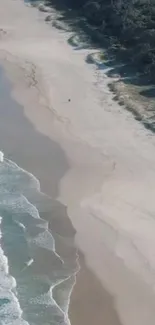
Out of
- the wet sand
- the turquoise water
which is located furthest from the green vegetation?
the turquoise water

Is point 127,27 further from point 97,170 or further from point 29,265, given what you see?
point 29,265

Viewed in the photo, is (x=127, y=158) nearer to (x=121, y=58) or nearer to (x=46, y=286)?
(x=46, y=286)

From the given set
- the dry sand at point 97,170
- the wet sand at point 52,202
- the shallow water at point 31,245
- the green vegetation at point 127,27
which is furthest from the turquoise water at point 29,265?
the green vegetation at point 127,27

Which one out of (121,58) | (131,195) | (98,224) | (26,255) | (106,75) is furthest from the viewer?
(121,58)

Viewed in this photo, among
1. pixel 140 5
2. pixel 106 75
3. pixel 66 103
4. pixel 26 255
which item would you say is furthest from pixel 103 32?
pixel 26 255

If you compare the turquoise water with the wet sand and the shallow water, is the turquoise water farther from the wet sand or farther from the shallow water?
the wet sand

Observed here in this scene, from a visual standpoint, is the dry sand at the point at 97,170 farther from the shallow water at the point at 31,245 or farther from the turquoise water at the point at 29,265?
the turquoise water at the point at 29,265
